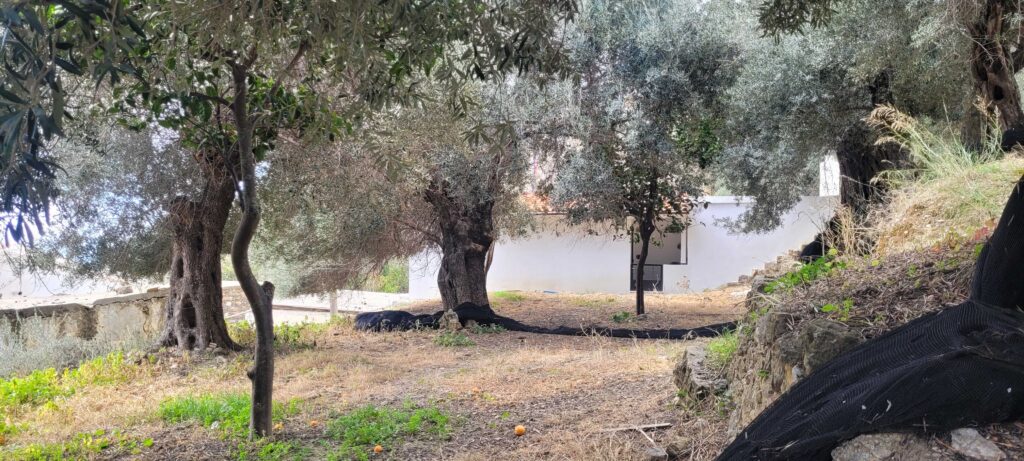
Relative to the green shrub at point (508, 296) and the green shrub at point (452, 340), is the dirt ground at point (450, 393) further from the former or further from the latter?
the green shrub at point (508, 296)

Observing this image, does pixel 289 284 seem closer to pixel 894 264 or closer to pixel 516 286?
pixel 516 286

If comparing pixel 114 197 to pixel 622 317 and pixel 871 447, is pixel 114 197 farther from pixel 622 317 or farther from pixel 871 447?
pixel 871 447

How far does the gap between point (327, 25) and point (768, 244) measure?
16.2m

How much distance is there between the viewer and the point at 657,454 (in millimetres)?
4219

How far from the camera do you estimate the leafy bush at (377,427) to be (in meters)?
4.82

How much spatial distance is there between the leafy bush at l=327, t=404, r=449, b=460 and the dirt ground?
0.11 metres

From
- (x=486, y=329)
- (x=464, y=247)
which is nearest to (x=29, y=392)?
(x=486, y=329)

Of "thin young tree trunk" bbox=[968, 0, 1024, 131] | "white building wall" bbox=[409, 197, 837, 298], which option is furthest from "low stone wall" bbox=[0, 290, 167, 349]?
"thin young tree trunk" bbox=[968, 0, 1024, 131]

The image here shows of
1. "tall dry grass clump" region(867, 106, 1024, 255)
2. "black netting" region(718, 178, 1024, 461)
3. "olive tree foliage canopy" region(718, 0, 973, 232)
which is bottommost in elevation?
"black netting" region(718, 178, 1024, 461)

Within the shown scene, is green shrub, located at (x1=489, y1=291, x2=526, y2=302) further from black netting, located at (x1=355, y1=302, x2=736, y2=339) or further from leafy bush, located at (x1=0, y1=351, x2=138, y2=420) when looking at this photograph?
leafy bush, located at (x1=0, y1=351, x2=138, y2=420)

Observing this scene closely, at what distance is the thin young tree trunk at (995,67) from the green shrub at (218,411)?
6033 mm

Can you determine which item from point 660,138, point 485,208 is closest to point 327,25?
point 660,138

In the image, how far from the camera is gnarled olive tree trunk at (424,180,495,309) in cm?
1269

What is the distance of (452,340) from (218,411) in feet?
16.1
